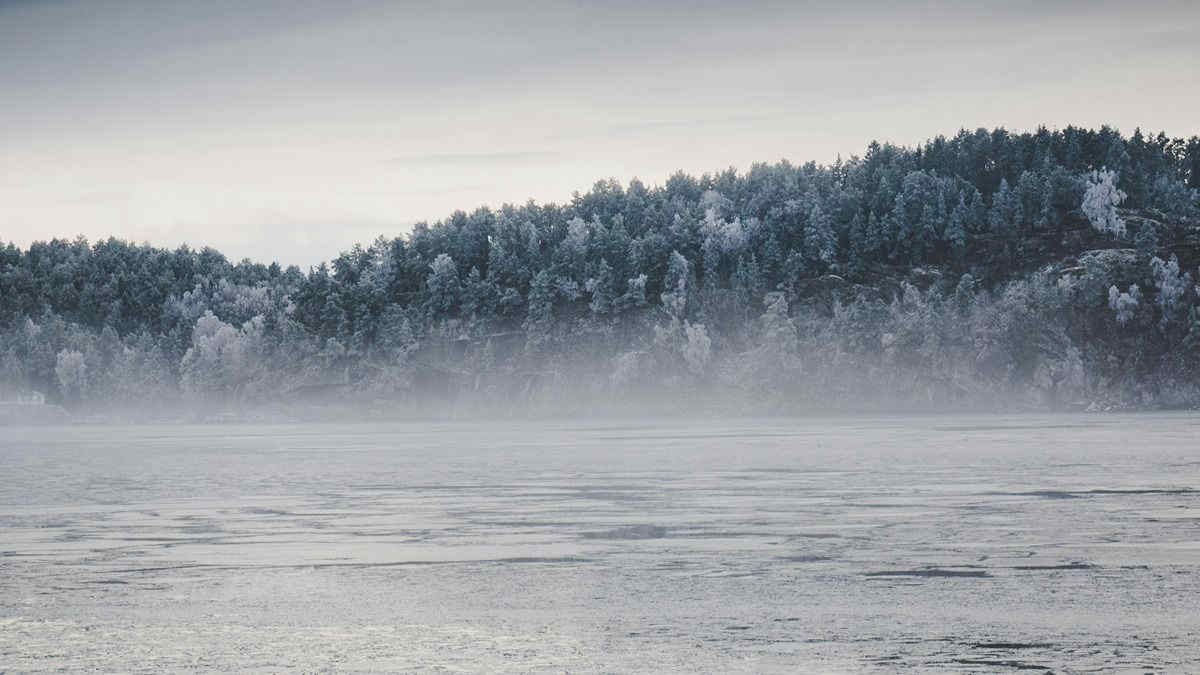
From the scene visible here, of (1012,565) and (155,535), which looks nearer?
(1012,565)

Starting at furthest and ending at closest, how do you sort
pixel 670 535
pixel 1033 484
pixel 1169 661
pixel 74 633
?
pixel 1033 484 < pixel 670 535 < pixel 74 633 < pixel 1169 661

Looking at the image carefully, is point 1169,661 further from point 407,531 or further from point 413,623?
point 407,531

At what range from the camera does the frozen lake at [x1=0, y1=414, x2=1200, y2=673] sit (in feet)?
54.0

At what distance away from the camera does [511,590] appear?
69.2ft

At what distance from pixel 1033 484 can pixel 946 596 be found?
22756 millimetres

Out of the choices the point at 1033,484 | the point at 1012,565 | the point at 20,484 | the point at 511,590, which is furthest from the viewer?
the point at 20,484

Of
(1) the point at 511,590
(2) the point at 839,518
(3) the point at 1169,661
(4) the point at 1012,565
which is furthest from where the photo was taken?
(2) the point at 839,518

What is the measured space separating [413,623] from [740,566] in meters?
6.67

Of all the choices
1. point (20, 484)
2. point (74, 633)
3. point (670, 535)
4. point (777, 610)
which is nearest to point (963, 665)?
point (777, 610)

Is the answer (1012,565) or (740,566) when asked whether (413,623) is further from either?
(1012,565)

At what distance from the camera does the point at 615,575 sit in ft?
74.0

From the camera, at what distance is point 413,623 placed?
18422 millimetres

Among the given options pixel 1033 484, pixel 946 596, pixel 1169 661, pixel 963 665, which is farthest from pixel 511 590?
pixel 1033 484

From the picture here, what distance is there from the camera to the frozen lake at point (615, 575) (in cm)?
1647
